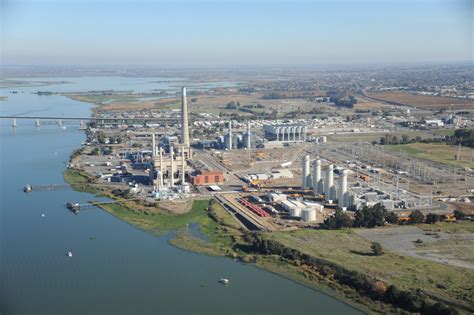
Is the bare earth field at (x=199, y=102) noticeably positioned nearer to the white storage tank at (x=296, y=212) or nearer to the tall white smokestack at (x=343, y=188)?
the tall white smokestack at (x=343, y=188)

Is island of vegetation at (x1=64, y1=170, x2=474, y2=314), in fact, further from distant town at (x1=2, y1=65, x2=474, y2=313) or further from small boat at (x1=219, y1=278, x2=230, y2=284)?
small boat at (x1=219, y1=278, x2=230, y2=284)

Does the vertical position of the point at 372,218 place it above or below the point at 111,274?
above

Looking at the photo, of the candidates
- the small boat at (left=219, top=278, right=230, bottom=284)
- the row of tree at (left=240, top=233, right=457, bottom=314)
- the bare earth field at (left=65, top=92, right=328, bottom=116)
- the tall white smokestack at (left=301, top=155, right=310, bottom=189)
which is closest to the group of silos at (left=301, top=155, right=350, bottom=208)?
the tall white smokestack at (left=301, top=155, right=310, bottom=189)

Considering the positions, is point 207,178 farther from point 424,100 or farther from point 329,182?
point 424,100

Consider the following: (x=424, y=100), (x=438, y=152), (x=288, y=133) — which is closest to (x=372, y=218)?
(x=438, y=152)

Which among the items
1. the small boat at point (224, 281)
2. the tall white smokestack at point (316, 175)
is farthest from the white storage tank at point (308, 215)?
the small boat at point (224, 281)

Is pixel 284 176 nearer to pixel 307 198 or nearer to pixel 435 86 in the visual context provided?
pixel 307 198
